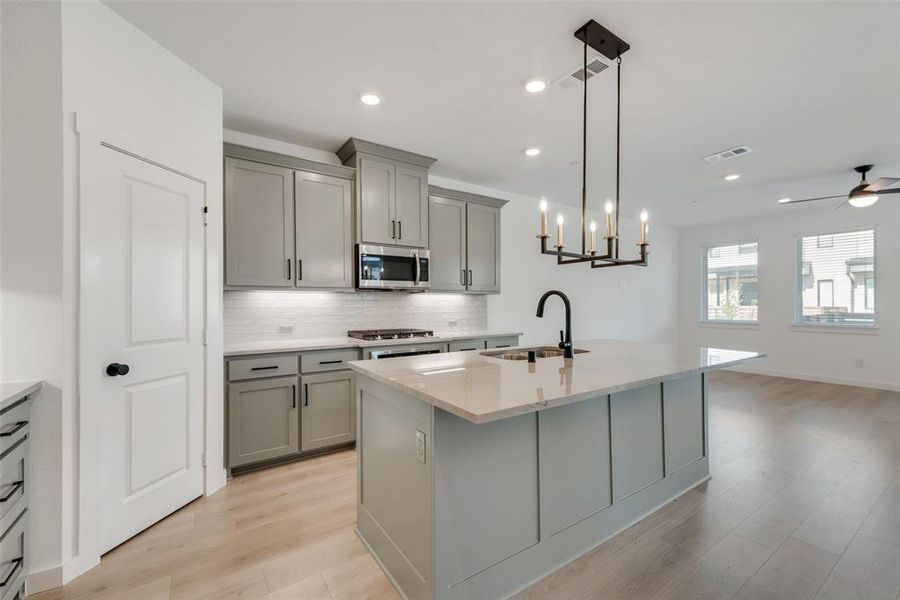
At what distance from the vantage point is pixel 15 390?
5.04ft

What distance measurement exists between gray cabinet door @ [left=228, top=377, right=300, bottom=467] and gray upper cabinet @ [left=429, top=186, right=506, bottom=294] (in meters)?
1.78


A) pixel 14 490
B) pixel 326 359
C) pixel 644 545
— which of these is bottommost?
pixel 644 545

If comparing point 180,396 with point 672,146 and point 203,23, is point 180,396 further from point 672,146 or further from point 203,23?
point 672,146

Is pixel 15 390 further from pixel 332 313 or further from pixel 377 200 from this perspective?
pixel 377 200

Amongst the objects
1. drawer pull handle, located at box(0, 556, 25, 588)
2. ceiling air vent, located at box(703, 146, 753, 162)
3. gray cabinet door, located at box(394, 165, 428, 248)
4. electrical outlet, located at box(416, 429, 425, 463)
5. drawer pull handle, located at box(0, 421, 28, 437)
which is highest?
ceiling air vent, located at box(703, 146, 753, 162)

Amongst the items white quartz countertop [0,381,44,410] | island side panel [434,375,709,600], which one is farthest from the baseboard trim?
white quartz countertop [0,381,44,410]

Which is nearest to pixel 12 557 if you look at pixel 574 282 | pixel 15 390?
pixel 15 390

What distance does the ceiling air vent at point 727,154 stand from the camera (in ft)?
11.7

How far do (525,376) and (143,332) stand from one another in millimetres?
2055

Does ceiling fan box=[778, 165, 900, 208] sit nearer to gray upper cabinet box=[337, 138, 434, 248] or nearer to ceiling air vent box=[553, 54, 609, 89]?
ceiling air vent box=[553, 54, 609, 89]

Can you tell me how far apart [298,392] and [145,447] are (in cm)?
98

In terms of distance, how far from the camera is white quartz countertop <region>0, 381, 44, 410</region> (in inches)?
56.4

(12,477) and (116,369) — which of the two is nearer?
(12,477)

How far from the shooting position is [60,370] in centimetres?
171
